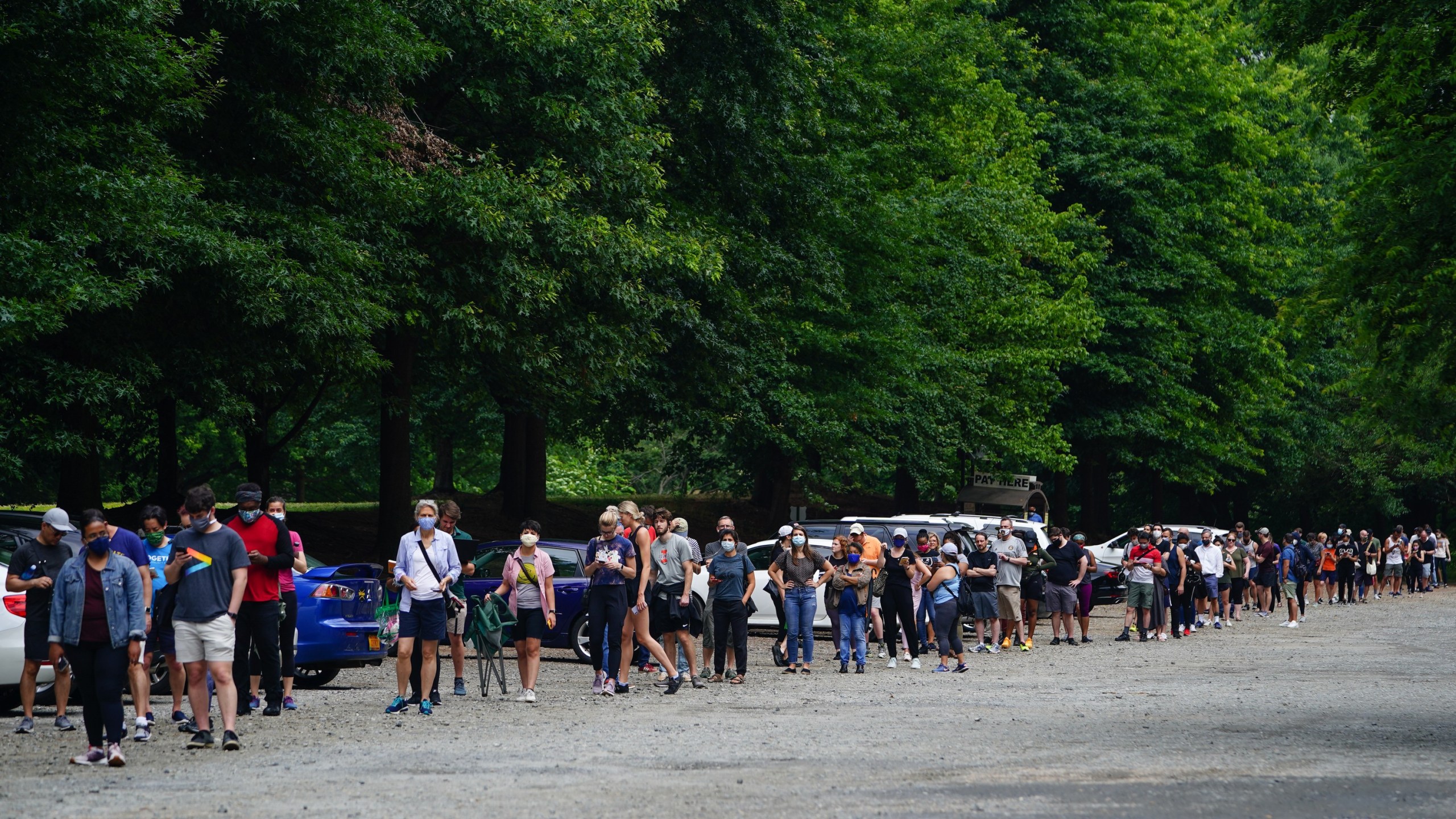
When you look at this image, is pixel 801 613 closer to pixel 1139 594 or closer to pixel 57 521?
pixel 1139 594

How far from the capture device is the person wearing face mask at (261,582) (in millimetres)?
12805

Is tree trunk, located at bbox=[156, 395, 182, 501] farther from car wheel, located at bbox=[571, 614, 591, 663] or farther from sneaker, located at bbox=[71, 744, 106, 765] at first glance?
sneaker, located at bbox=[71, 744, 106, 765]

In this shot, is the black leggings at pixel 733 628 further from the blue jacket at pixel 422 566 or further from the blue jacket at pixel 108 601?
the blue jacket at pixel 108 601

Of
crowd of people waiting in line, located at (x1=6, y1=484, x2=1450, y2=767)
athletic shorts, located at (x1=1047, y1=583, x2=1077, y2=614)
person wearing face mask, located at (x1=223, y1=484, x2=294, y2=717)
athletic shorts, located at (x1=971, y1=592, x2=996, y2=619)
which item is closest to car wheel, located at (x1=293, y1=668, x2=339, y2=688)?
crowd of people waiting in line, located at (x1=6, y1=484, x2=1450, y2=767)

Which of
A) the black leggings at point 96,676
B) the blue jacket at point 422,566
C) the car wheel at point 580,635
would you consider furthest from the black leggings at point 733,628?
the black leggings at point 96,676

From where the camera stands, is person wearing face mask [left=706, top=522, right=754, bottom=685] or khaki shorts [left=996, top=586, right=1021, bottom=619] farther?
khaki shorts [left=996, top=586, right=1021, bottom=619]

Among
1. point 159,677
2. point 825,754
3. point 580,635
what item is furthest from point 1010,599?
point 825,754

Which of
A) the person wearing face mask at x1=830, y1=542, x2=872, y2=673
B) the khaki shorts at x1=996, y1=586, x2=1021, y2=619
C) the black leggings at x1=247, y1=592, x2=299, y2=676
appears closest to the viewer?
the black leggings at x1=247, y1=592, x2=299, y2=676

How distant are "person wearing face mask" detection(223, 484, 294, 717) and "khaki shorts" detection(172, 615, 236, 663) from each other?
4.45 feet

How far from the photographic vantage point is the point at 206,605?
36.9ft

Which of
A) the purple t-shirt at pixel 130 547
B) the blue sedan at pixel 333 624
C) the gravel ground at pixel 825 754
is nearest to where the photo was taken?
the gravel ground at pixel 825 754

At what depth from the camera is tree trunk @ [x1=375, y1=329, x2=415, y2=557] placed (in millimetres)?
24688

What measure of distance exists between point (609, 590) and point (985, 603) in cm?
797

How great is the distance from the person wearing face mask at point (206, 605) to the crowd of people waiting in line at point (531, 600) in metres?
0.01
